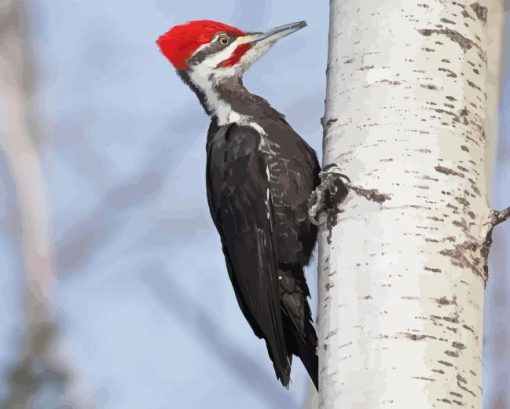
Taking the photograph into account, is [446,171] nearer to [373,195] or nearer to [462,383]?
[373,195]

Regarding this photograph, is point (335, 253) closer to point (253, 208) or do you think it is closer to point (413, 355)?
point (413, 355)

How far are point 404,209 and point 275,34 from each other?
6.43 feet

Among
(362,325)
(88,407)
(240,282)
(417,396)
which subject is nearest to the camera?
Answer: (417,396)

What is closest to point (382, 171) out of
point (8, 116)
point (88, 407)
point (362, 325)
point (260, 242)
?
point (362, 325)

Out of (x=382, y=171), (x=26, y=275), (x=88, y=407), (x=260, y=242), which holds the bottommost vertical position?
(x=88, y=407)

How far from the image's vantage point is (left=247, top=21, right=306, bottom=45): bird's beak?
3.99 meters

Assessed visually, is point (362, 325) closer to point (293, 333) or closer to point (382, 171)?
point (382, 171)

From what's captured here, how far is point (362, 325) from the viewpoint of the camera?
2.27 m

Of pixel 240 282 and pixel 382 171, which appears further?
pixel 240 282

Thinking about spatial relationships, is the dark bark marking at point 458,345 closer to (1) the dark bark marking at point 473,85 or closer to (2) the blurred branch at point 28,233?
(1) the dark bark marking at point 473,85

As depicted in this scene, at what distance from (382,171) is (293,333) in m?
1.27

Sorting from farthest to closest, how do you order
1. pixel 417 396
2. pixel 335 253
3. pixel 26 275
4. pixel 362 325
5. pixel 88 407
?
pixel 26 275 → pixel 88 407 → pixel 335 253 → pixel 362 325 → pixel 417 396

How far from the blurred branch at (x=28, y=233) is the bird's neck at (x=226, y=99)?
5.05ft

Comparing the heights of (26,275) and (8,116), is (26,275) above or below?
below
